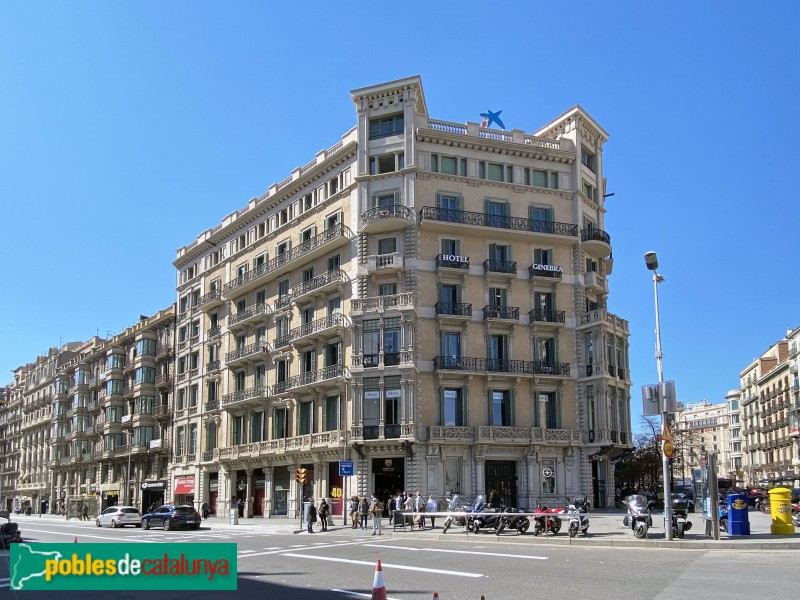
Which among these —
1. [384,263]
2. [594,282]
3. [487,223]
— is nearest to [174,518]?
[384,263]

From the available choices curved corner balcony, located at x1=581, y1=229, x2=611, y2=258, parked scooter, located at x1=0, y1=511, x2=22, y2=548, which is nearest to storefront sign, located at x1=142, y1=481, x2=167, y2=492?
parked scooter, located at x1=0, y1=511, x2=22, y2=548

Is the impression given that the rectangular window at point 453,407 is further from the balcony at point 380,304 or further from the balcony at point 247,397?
the balcony at point 247,397

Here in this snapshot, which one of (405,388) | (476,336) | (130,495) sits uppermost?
(476,336)

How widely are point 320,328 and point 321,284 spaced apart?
2875mm

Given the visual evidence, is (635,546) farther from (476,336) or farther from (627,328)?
(627,328)

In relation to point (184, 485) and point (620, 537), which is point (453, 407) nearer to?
point (620, 537)

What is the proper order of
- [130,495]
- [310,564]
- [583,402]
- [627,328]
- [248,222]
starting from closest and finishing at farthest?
1. [310,564]
2. [583,402]
3. [627,328]
4. [248,222]
5. [130,495]

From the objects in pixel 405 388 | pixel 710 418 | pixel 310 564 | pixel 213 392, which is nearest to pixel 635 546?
pixel 310 564

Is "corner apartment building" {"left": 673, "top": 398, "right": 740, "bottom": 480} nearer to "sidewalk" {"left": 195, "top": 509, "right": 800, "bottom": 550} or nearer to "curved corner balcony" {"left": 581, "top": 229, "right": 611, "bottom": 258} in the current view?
"curved corner balcony" {"left": 581, "top": 229, "right": 611, "bottom": 258}

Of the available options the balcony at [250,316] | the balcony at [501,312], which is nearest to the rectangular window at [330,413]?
the balcony at [250,316]

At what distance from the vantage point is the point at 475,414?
143 ft

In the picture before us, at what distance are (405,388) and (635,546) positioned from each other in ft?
69.7

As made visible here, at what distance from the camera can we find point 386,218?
1738 inches

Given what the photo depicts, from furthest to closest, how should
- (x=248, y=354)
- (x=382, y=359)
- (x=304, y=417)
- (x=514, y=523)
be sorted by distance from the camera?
(x=248, y=354), (x=304, y=417), (x=382, y=359), (x=514, y=523)
